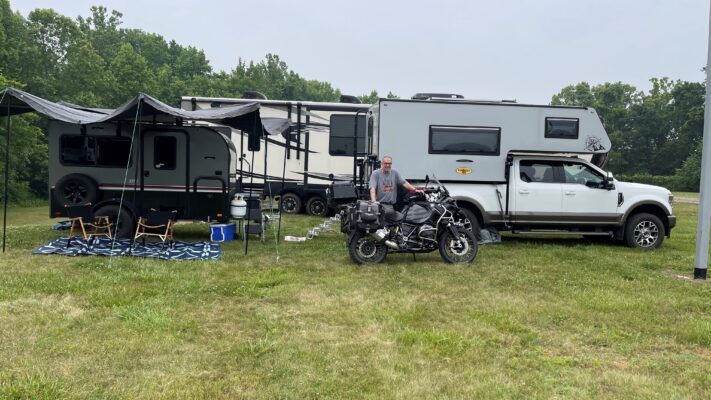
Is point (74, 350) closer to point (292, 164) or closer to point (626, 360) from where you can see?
point (626, 360)

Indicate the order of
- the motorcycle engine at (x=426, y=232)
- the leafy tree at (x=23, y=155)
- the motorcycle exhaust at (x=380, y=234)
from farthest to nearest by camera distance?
1. the leafy tree at (x=23, y=155)
2. the motorcycle engine at (x=426, y=232)
3. the motorcycle exhaust at (x=380, y=234)

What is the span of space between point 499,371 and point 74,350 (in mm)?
3148

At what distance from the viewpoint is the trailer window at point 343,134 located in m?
13.2

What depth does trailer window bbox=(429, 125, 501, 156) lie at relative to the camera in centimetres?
902

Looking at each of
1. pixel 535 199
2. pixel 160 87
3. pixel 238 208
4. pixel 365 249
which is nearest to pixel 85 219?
pixel 238 208

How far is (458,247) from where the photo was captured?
751 centimetres

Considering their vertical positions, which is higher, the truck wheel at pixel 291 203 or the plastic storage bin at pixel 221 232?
the truck wheel at pixel 291 203

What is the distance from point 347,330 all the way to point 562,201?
233 inches

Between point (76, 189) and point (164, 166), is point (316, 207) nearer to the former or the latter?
point (164, 166)

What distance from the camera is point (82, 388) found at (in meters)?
3.25

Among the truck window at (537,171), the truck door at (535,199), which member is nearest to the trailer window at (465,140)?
the truck window at (537,171)

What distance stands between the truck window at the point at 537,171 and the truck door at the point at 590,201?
293mm

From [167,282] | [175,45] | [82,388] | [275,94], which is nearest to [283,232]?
[167,282]

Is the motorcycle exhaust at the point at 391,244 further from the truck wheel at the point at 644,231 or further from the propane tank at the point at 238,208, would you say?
the truck wheel at the point at 644,231
